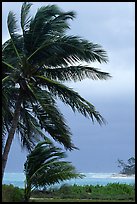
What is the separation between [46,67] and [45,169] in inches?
144

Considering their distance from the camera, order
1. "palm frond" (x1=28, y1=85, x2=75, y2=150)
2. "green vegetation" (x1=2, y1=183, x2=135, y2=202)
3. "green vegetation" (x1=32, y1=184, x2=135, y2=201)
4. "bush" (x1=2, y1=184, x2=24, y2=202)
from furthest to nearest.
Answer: "green vegetation" (x1=32, y1=184, x2=135, y2=201) < "palm frond" (x1=28, y1=85, x2=75, y2=150) < "green vegetation" (x1=2, y1=183, x2=135, y2=202) < "bush" (x1=2, y1=184, x2=24, y2=202)

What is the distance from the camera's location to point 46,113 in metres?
15.8

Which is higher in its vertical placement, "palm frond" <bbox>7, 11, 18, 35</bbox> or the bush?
"palm frond" <bbox>7, 11, 18, 35</bbox>

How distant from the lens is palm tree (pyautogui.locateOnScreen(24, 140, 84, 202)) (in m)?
14.5

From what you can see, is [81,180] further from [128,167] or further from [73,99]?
[128,167]

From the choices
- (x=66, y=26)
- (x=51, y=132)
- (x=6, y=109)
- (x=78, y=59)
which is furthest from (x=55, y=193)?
(x=66, y=26)

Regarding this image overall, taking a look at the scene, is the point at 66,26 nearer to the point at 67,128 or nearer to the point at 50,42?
the point at 50,42

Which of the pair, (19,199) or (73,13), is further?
(73,13)

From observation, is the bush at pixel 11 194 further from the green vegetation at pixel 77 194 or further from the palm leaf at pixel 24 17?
the palm leaf at pixel 24 17

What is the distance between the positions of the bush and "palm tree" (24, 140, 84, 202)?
230mm

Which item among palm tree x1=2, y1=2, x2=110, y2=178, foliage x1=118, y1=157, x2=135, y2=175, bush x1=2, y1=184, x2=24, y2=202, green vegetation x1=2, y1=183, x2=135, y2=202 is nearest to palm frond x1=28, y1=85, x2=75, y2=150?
palm tree x1=2, y1=2, x2=110, y2=178

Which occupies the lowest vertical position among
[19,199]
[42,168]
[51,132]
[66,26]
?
[19,199]

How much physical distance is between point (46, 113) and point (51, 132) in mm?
722

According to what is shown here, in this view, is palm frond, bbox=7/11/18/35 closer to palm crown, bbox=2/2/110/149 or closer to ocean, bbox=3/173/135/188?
palm crown, bbox=2/2/110/149
